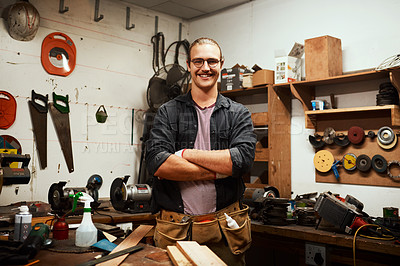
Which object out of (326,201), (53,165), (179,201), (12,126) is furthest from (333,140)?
(12,126)

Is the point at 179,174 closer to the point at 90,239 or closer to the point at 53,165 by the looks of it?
the point at 90,239

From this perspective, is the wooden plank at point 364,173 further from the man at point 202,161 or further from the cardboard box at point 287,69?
the man at point 202,161

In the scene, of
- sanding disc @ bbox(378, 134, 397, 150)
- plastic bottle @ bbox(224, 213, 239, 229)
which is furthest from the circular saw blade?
sanding disc @ bbox(378, 134, 397, 150)

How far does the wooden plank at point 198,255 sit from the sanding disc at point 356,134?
2.11 meters

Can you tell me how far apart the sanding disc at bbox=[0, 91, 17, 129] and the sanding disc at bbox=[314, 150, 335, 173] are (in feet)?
8.97

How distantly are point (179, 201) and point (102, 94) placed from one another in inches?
95.0

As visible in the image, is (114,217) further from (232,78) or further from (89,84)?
(232,78)

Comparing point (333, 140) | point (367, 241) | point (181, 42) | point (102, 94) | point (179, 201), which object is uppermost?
point (181, 42)

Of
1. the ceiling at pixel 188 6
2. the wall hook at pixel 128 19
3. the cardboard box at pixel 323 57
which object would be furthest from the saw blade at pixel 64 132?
the cardboard box at pixel 323 57

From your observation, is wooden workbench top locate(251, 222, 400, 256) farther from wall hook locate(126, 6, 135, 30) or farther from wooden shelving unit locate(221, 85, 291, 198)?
wall hook locate(126, 6, 135, 30)

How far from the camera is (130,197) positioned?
124 inches

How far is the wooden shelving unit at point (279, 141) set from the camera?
3654 mm

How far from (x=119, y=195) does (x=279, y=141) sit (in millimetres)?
1582

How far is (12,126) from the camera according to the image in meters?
3.36
